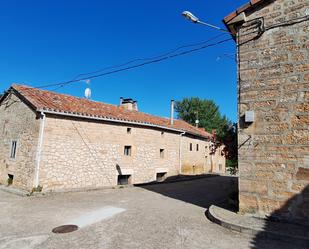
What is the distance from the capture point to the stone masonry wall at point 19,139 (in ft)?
33.9

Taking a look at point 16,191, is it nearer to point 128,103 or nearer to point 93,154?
point 93,154

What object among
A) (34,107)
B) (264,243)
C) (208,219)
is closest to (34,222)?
(208,219)

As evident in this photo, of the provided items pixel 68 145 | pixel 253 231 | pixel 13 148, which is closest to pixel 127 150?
pixel 68 145

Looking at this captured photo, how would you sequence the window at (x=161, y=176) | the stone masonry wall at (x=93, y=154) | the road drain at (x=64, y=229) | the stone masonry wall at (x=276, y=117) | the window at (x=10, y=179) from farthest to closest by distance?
the window at (x=161, y=176) < the window at (x=10, y=179) < the stone masonry wall at (x=93, y=154) < the stone masonry wall at (x=276, y=117) < the road drain at (x=64, y=229)

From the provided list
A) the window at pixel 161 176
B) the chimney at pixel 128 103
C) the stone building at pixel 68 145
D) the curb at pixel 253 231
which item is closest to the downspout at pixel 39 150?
the stone building at pixel 68 145

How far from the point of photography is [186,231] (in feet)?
Answer: 16.4

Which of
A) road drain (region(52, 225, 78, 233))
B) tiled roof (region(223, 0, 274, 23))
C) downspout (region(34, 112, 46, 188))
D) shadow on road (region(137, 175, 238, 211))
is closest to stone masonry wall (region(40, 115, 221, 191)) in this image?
downspout (region(34, 112, 46, 188))

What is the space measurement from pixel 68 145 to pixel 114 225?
6.63 meters

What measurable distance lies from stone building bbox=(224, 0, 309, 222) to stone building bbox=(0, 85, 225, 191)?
8.14 m

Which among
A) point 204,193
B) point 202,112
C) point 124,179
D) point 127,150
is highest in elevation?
point 202,112

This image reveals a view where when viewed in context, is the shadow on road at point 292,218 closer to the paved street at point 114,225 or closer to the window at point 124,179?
the paved street at point 114,225

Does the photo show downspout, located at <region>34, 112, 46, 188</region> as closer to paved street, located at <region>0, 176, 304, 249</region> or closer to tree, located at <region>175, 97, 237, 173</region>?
paved street, located at <region>0, 176, 304, 249</region>

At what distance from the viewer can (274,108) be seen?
5613 mm

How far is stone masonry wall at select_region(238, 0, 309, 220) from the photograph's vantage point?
205 inches
